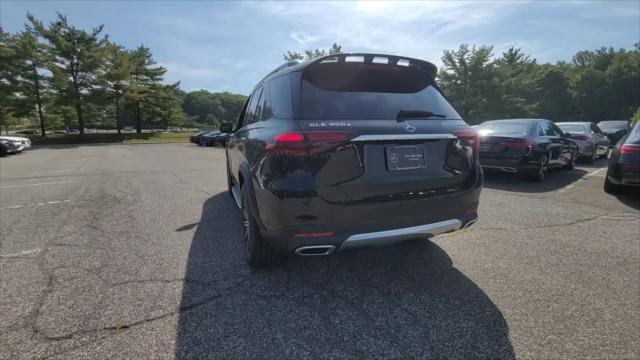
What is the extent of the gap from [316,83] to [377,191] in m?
0.94

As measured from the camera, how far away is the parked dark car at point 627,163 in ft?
17.2

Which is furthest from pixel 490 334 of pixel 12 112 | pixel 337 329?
pixel 12 112

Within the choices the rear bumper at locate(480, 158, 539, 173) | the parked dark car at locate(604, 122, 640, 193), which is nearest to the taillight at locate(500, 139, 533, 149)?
the rear bumper at locate(480, 158, 539, 173)

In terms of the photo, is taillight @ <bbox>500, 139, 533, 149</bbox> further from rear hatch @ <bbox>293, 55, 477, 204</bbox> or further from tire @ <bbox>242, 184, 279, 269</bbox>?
tire @ <bbox>242, 184, 279, 269</bbox>

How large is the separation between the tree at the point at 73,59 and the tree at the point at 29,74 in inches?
35.6

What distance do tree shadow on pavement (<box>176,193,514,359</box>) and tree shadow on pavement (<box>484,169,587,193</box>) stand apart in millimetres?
4347

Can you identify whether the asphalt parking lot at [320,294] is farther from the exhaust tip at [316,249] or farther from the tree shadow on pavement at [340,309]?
the exhaust tip at [316,249]

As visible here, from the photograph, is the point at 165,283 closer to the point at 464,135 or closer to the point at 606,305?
the point at 464,135

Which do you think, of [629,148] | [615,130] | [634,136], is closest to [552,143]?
[634,136]

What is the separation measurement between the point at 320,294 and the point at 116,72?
138ft

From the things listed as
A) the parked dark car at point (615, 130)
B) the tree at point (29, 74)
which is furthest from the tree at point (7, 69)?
the parked dark car at point (615, 130)

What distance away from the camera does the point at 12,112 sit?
30.9m

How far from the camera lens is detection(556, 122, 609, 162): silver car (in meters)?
10.4

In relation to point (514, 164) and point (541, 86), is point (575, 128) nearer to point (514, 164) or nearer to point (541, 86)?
point (514, 164)
